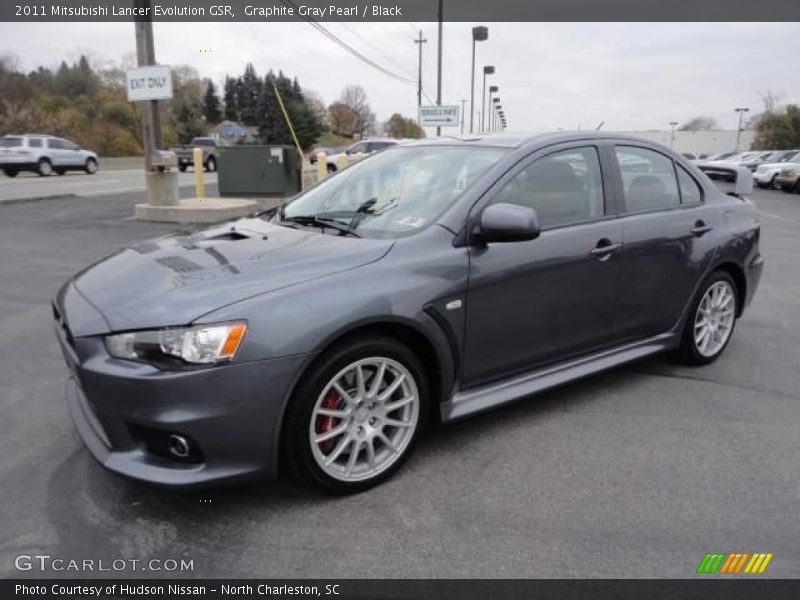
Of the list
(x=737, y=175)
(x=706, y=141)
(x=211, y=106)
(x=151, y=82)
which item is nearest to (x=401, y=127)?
(x=211, y=106)

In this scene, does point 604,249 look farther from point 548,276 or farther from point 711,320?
point 711,320

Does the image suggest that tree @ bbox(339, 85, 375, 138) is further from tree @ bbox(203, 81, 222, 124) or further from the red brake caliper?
the red brake caliper

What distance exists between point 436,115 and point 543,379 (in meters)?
23.0

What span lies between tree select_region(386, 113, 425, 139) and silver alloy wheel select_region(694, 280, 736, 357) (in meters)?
92.2

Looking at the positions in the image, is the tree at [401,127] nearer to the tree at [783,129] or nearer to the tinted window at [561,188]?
the tree at [783,129]

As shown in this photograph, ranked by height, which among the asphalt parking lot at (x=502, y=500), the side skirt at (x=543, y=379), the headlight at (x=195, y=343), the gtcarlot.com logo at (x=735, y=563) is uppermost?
the headlight at (x=195, y=343)

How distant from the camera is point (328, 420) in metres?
2.76

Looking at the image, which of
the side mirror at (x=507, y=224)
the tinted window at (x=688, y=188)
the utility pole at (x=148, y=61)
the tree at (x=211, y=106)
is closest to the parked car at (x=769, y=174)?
the utility pole at (x=148, y=61)

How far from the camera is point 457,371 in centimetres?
309

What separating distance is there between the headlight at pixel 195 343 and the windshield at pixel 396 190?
987mm

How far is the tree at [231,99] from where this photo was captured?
8231 centimetres

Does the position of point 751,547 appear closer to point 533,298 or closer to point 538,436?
point 538,436

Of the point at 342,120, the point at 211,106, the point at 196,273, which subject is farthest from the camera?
the point at 342,120

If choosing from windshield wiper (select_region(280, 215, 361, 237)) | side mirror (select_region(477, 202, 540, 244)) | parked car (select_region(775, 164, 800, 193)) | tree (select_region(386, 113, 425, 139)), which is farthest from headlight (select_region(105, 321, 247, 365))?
tree (select_region(386, 113, 425, 139))
